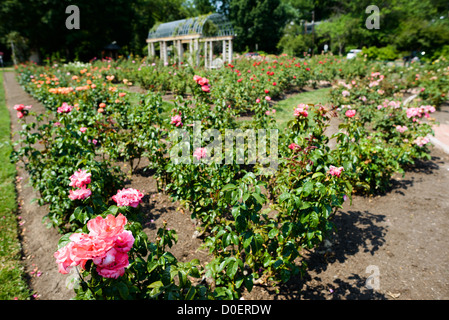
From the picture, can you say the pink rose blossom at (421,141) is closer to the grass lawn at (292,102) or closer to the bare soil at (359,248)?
the bare soil at (359,248)

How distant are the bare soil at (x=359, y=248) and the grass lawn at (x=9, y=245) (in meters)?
0.07

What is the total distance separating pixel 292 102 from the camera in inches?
307

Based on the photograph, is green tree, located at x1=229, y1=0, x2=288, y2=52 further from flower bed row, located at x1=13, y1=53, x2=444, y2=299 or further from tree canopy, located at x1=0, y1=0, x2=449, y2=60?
flower bed row, located at x1=13, y1=53, x2=444, y2=299

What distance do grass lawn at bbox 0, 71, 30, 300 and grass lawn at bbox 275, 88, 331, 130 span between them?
482 cm

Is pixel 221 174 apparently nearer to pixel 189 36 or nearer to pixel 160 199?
pixel 160 199

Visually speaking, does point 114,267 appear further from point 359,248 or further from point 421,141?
point 421,141

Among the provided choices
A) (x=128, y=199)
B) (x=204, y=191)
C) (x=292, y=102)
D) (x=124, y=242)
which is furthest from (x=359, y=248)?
(x=292, y=102)

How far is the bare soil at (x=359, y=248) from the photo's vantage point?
7.14 feet

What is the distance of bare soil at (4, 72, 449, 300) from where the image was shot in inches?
85.7

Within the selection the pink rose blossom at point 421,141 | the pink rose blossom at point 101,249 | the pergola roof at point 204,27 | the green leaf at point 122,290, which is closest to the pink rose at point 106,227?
the pink rose blossom at point 101,249

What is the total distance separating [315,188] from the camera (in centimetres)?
181

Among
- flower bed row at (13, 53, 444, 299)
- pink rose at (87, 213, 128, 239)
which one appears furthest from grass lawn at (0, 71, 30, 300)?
pink rose at (87, 213, 128, 239)
